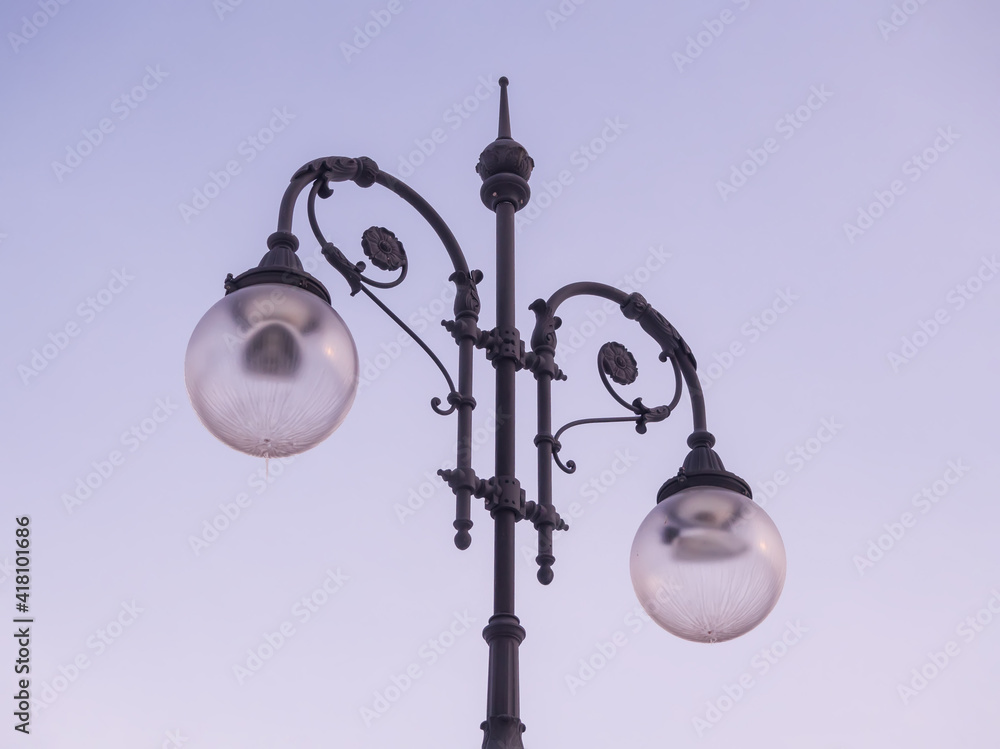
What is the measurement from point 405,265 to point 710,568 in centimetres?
174

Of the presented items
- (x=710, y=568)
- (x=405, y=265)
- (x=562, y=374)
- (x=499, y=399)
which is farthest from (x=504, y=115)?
(x=710, y=568)

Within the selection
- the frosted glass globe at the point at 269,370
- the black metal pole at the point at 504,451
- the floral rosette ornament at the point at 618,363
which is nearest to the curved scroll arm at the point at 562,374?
the floral rosette ornament at the point at 618,363

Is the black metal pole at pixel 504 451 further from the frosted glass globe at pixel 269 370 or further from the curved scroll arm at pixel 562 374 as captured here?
the frosted glass globe at pixel 269 370

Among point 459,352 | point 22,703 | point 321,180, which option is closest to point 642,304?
point 459,352

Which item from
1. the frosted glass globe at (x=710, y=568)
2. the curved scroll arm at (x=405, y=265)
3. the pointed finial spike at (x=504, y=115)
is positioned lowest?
the frosted glass globe at (x=710, y=568)

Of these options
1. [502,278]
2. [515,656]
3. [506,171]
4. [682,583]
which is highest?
[506,171]

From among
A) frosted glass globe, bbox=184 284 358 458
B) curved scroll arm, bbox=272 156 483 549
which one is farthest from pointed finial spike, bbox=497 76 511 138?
frosted glass globe, bbox=184 284 358 458

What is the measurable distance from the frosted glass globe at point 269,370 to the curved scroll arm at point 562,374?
42.1 inches

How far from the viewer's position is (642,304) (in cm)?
531

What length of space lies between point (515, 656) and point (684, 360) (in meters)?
2.01

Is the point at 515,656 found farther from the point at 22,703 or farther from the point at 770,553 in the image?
the point at 22,703

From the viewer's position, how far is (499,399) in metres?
4.39

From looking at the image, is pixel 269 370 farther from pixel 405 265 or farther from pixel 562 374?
pixel 562 374

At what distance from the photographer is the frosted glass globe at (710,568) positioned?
14.3 feet
